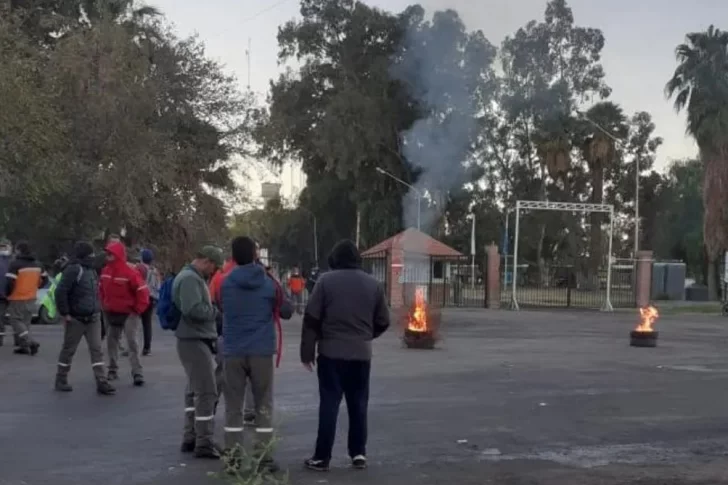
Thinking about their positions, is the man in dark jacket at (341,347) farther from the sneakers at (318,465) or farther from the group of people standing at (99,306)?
the group of people standing at (99,306)

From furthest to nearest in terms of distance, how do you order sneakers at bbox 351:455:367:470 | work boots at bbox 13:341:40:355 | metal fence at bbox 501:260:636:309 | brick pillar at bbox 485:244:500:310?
metal fence at bbox 501:260:636:309
brick pillar at bbox 485:244:500:310
work boots at bbox 13:341:40:355
sneakers at bbox 351:455:367:470

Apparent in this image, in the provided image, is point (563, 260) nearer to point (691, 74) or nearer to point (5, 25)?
point (691, 74)

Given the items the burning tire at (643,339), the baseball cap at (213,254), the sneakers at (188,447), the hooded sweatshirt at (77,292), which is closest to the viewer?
the sneakers at (188,447)

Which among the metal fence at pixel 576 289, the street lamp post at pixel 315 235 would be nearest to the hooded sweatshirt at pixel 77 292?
the metal fence at pixel 576 289

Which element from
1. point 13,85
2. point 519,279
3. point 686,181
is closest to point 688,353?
point 13,85

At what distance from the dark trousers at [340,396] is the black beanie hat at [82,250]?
203 inches

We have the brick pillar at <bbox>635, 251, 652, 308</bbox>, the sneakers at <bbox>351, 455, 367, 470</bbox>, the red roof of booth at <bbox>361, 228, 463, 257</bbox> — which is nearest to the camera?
the sneakers at <bbox>351, 455, 367, 470</bbox>

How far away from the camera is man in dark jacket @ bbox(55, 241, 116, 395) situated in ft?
40.2

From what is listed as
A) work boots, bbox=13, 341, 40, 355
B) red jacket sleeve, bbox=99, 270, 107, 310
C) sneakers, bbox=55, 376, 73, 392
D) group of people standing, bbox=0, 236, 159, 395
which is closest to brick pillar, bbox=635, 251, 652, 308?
work boots, bbox=13, 341, 40, 355

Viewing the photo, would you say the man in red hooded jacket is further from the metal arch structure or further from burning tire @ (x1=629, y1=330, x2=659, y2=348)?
the metal arch structure

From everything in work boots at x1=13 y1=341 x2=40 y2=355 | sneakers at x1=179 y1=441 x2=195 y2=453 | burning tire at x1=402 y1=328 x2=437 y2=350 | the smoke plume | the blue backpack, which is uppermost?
the smoke plume

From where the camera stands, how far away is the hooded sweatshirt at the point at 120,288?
13250 mm

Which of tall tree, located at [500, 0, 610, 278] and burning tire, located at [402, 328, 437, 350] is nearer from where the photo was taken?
burning tire, located at [402, 328, 437, 350]

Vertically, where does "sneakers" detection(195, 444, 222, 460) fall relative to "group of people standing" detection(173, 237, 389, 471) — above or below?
below
